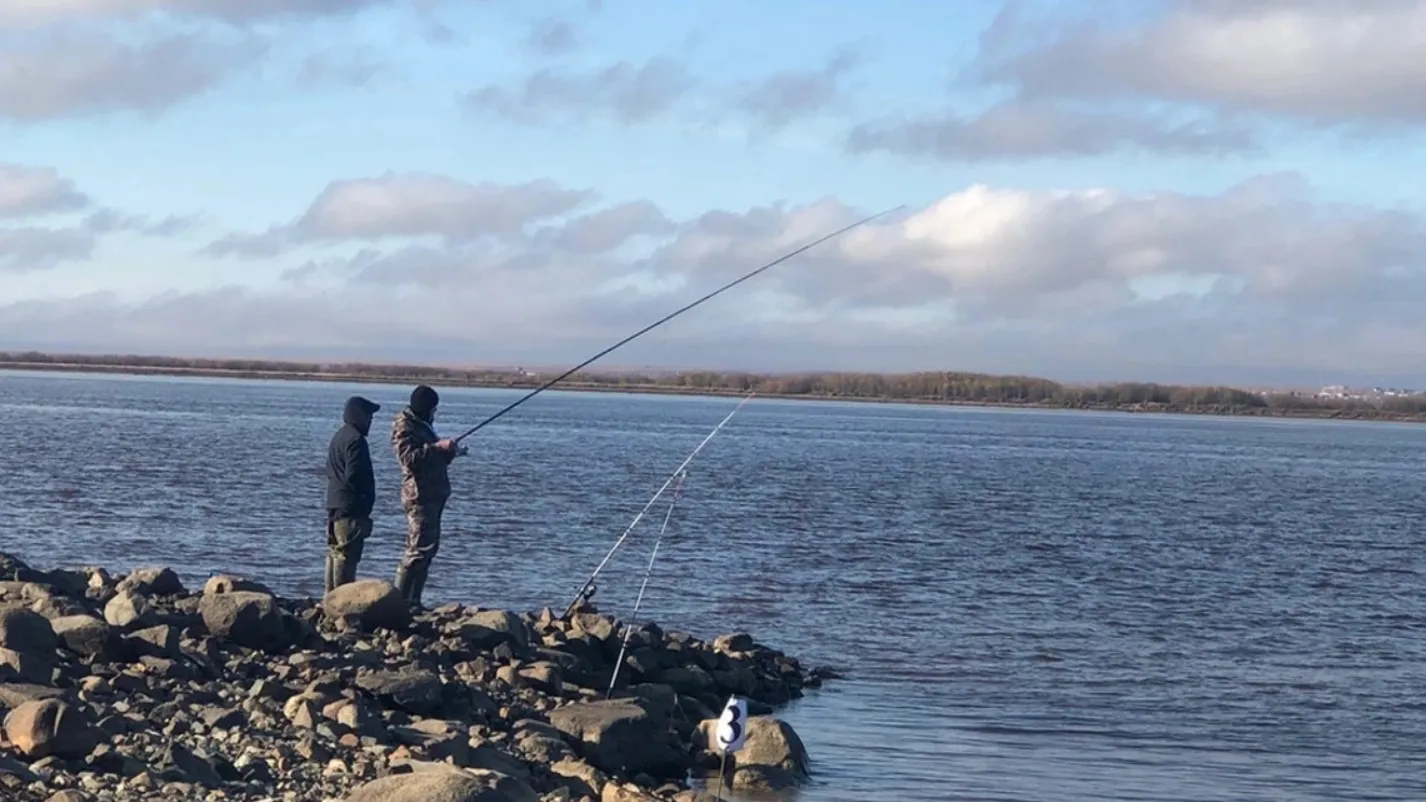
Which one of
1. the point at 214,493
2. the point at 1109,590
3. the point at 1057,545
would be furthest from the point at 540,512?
the point at 1109,590

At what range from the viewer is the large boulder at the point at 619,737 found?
9.81m

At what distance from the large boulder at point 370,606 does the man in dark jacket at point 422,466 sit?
559 millimetres

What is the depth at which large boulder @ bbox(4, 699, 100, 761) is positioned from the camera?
7.48 metres

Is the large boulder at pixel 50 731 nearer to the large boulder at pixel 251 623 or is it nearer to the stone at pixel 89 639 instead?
the stone at pixel 89 639

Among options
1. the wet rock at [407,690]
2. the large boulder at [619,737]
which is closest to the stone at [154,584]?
the wet rock at [407,690]

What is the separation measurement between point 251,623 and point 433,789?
372 cm

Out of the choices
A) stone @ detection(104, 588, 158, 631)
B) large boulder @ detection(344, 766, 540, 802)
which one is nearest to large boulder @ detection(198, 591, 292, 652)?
stone @ detection(104, 588, 158, 631)

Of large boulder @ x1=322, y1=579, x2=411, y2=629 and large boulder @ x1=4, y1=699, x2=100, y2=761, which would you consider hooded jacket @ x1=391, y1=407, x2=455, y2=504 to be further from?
large boulder @ x1=4, y1=699, x2=100, y2=761

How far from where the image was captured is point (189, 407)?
79.3m

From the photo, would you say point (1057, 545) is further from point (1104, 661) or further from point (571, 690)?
point (571, 690)

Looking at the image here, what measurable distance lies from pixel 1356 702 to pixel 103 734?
10.5 meters

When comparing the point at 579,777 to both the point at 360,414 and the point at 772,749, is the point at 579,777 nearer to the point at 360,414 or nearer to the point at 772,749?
the point at 772,749

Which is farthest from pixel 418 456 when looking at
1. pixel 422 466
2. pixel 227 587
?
pixel 227 587

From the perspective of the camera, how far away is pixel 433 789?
702 centimetres
